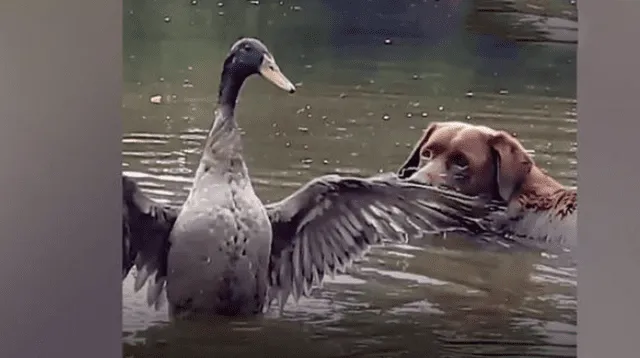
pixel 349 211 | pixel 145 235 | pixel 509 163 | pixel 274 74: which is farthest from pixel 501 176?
pixel 145 235

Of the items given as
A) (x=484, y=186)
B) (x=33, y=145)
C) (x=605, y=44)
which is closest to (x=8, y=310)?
(x=33, y=145)

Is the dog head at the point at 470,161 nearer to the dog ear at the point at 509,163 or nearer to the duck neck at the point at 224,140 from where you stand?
the dog ear at the point at 509,163

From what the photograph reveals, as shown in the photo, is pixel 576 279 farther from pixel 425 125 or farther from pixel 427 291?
pixel 425 125

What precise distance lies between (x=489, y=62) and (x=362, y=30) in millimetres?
221

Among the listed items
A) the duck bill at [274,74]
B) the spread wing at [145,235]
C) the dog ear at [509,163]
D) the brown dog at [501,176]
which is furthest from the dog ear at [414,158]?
the spread wing at [145,235]

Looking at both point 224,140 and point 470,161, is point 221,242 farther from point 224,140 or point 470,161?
point 470,161

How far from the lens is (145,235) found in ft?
4.25

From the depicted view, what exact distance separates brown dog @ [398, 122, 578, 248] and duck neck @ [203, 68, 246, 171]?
0.91 feet

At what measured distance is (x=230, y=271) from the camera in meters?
1.30

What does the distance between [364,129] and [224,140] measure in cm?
23

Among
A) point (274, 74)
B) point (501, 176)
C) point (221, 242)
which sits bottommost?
point (221, 242)

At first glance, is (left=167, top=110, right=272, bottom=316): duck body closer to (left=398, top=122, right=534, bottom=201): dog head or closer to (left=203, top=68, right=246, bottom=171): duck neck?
(left=203, top=68, right=246, bottom=171): duck neck

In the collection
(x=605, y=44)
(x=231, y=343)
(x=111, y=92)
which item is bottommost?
(x=231, y=343)

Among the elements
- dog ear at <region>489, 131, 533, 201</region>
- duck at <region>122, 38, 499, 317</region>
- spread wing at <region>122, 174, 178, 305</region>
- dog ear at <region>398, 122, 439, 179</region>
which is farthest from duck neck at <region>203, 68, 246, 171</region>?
dog ear at <region>489, 131, 533, 201</region>
